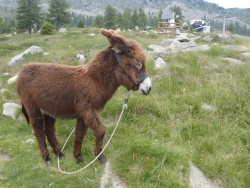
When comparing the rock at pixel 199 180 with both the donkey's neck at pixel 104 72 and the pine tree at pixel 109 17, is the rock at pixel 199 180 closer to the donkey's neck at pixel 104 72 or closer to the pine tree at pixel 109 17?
the donkey's neck at pixel 104 72

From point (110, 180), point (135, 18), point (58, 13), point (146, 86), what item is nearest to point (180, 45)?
point (146, 86)

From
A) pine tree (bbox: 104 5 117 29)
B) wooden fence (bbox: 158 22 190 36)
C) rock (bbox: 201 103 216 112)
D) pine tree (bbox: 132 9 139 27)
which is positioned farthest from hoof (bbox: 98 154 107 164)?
pine tree (bbox: 132 9 139 27)

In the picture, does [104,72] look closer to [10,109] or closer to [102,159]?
[102,159]

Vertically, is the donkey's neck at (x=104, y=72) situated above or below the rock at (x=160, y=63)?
above

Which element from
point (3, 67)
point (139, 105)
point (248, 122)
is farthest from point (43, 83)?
point (3, 67)

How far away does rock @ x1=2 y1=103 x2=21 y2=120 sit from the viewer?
7.40 meters

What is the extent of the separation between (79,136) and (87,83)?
3.59 feet

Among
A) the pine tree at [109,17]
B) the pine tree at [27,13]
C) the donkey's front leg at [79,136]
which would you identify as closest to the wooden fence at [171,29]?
the donkey's front leg at [79,136]

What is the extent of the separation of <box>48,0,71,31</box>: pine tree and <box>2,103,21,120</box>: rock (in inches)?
1702

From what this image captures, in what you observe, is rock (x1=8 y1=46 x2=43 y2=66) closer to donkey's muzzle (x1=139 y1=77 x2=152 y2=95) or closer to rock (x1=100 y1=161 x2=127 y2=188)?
rock (x1=100 y1=161 x2=127 y2=188)

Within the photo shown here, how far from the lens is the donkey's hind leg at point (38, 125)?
15.8 ft

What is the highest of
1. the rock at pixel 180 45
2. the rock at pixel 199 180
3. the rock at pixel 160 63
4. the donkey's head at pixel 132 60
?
the donkey's head at pixel 132 60

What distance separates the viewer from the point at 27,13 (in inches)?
1700

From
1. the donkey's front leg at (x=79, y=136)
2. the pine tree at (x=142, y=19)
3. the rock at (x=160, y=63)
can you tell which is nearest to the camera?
the donkey's front leg at (x=79, y=136)
